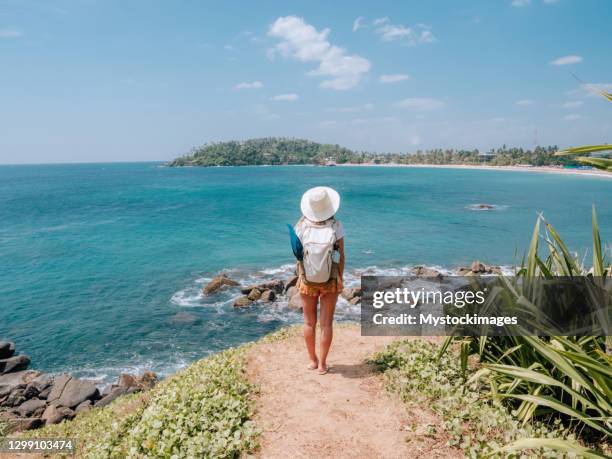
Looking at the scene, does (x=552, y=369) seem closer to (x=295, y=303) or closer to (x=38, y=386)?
(x=38, y=386)

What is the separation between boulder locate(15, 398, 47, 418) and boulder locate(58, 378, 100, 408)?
1.88 feet

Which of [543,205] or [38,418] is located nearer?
[38,418]

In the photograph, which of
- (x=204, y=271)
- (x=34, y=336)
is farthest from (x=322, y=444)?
(x=204, y=271)

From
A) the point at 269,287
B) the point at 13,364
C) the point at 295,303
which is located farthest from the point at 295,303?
the point at 13,364

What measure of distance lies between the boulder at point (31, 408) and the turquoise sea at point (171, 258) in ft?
6.42

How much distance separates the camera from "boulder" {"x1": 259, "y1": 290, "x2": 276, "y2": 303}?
19406mm

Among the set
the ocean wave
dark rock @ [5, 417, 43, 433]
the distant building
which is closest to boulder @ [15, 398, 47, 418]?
A: dark rock @ [5, 417, 43, 433]

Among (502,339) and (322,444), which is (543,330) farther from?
(322,444)

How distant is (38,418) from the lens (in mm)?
10383

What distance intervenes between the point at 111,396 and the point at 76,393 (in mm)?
1191

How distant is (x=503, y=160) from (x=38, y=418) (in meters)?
178

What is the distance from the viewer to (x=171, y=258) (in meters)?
27.0

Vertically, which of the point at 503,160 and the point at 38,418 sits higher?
the point at 503,160

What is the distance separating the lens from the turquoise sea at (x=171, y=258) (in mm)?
15688
